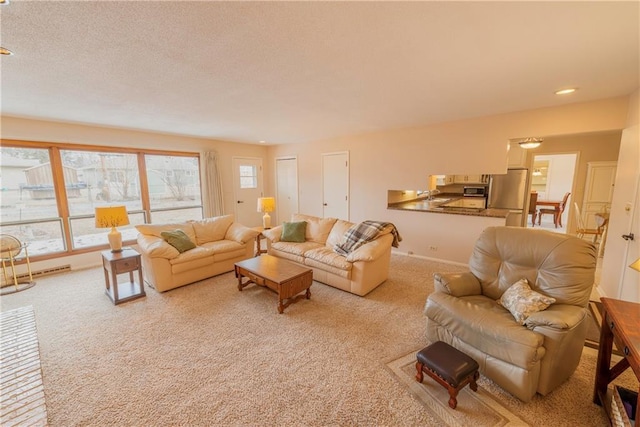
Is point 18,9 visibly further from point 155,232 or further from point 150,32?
point 155,232

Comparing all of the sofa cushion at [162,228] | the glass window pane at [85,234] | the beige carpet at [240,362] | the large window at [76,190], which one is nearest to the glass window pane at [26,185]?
the large window at [76,190]

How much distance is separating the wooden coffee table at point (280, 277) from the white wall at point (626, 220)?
3186mm

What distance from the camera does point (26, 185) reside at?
384 centimetres

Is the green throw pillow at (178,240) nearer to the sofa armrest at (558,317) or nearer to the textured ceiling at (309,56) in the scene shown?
the textured ceiling at (309,56)

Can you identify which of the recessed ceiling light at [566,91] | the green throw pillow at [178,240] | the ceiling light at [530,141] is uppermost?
the recessed ceiling light at [566,91]

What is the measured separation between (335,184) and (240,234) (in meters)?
2.60

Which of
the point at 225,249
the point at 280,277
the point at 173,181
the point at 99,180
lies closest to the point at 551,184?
the point at 280,277

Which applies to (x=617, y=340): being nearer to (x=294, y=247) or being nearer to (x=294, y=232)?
(x=294, y=247)

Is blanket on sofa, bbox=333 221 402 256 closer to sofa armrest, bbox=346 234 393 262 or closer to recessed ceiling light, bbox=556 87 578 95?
sofa armrest, bbox=346 234 393 262

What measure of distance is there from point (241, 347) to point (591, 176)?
7.53 meters

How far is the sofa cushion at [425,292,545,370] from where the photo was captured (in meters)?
1.57

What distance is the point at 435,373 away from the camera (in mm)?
1683

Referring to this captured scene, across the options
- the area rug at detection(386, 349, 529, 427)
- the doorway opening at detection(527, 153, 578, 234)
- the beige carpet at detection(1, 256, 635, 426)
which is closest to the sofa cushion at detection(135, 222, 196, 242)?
the beige carpet at detection(1, 256, 635, 426)

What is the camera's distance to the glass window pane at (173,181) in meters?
5.15
